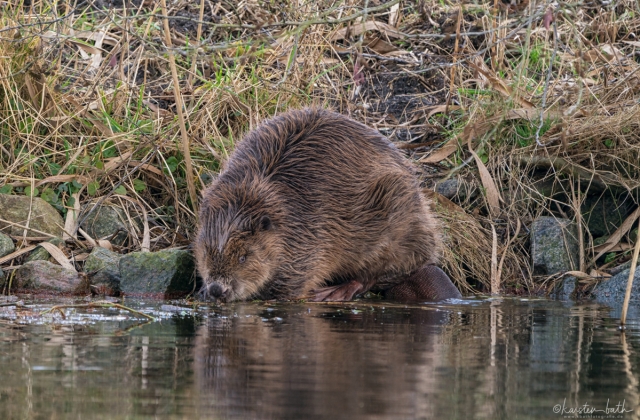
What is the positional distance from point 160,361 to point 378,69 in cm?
457

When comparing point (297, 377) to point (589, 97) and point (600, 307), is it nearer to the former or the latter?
point (600, 307)

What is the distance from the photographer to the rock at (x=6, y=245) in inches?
200

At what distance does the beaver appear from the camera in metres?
4.94

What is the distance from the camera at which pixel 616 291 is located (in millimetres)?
5410

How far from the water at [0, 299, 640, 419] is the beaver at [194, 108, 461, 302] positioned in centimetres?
53

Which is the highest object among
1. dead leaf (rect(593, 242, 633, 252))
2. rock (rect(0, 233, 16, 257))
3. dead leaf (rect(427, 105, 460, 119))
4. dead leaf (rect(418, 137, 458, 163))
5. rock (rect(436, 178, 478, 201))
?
dead leaf (rect(427, 105, 460, 119))

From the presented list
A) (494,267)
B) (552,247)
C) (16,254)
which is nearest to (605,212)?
(552,247)

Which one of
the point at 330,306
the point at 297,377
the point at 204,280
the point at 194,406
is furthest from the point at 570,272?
the point at 194,406

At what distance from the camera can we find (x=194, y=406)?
8.04 feet

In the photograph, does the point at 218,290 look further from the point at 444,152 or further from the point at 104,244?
the point at 444,152

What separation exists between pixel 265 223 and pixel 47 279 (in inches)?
42.4

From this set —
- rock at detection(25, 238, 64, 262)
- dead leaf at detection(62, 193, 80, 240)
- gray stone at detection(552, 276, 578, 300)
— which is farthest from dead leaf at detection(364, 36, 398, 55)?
rock at detection(25, 238, 64, 262)

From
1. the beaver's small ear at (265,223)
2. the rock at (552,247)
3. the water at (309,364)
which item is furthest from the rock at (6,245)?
the rock at (552,247)

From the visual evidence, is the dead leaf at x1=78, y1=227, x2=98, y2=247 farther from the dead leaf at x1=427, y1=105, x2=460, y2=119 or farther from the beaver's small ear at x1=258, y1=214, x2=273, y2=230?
the dead leaf at x1=427, y1=105, x2=460, y2=119
